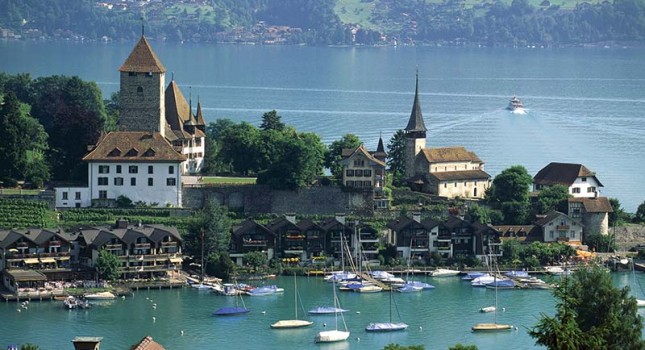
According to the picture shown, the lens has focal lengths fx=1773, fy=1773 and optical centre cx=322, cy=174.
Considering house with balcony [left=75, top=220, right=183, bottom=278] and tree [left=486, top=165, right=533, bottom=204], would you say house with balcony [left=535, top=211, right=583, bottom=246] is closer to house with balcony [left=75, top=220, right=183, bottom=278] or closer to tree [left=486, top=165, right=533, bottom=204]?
tree [left=486, top=165, right=533, bottom=204]

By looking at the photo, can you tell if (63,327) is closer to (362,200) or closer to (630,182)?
(362,200)

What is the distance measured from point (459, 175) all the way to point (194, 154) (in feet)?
28.0

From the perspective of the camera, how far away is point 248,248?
5091cm

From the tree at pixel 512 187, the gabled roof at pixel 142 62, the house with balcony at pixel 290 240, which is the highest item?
the gabled roof at pixel 142 62

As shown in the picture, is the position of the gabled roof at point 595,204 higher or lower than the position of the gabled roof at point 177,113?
lower

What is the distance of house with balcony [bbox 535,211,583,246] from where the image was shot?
54062mm

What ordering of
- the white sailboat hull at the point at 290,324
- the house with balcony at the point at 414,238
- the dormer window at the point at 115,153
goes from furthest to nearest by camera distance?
the dormer window at the point at 115,153 < the house with balcony at the point at 414,238 < the white sailboat hull at the point at 290,324

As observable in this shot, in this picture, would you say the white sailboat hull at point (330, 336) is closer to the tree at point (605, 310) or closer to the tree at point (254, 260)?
the tree at point (605, 310)

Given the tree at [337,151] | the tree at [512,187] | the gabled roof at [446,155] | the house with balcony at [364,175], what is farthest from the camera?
the gabled roof at [446,155]

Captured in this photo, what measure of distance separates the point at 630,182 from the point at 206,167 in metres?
21.3

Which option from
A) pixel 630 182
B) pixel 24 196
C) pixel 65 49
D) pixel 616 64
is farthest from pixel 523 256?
pixel 65 49

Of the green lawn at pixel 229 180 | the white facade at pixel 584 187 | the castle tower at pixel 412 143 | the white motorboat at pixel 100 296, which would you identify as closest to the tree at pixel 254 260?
the green lawn at pixel 229 180

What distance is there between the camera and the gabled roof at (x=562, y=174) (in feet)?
187

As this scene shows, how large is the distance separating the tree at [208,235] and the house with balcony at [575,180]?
41.3 ft
